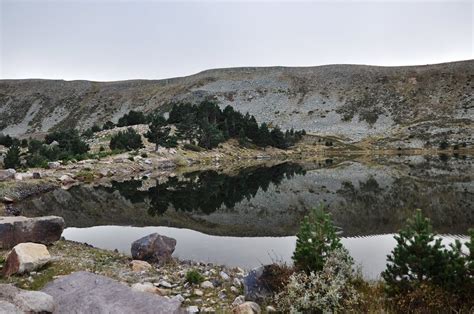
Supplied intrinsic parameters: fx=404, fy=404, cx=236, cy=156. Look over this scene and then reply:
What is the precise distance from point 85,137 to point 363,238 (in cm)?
6413

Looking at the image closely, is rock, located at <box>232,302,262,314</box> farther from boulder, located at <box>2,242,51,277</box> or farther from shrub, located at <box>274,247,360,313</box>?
boulder, located at <box>2,242,51,277</box>

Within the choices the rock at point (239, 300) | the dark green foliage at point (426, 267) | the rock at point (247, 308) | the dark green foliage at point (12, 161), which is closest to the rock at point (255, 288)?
the rock at point (239, 300)

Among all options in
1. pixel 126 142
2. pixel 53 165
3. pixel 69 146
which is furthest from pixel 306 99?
A: pixel 53 165

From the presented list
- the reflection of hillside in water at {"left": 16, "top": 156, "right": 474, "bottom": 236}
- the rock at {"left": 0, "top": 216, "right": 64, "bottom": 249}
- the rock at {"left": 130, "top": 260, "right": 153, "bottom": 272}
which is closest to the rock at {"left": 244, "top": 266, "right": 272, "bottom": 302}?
the rock at {"left": 130, "top": 260, "right": 153, "bottom": 272}

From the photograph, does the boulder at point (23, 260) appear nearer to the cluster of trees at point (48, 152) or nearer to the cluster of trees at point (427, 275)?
the cluster of trees at point (427, 275)

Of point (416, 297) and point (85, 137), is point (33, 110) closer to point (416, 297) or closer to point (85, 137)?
point (85, 137)

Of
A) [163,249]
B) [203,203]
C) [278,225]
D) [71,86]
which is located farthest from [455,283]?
[71,86]

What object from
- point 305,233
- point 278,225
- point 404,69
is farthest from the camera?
point 404,69

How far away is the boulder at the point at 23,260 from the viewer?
11.6 m

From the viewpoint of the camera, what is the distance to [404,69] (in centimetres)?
15038

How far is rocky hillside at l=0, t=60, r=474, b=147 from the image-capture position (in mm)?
112938

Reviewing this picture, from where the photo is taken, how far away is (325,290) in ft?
28.9

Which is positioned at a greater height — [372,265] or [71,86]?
[71,86]

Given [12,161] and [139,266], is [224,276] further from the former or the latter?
[12,161]
